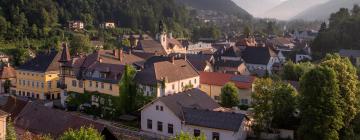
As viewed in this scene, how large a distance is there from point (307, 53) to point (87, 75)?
4368 cm

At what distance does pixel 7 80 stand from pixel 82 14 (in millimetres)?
62148

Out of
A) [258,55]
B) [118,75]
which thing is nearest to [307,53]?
[258,55]

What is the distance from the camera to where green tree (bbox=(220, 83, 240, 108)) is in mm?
41750

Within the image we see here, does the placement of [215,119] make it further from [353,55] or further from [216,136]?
[353,55]

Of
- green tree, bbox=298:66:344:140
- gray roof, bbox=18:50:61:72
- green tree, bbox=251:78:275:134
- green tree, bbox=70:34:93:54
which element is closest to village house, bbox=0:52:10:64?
green tree, bbox=70:34:93:54

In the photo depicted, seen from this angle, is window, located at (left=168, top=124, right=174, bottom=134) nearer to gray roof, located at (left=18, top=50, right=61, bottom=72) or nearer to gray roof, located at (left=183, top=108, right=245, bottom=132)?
gray roof, located at (left=183, top=108, right=245, bottom=132)

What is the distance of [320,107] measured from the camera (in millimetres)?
32188

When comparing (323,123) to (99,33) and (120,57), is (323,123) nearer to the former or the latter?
(120,57)

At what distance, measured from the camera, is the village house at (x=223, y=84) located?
150 ft

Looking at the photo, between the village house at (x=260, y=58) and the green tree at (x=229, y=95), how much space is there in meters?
25.9

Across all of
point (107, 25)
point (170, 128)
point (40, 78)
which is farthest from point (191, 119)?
point (107, 25)

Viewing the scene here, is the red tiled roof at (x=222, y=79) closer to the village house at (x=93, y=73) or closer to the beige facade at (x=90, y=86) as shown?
the village house at (x=93, y=73)

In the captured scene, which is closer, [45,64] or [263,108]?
[263,108]

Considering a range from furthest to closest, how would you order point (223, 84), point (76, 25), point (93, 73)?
point (76, 25)
point (223, 84)
point (93, 73)
